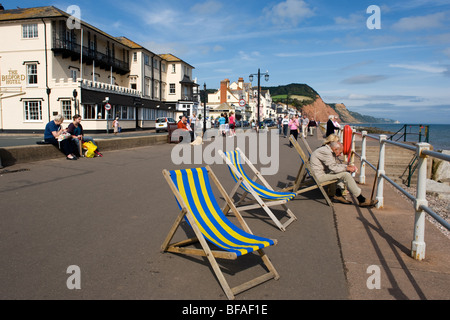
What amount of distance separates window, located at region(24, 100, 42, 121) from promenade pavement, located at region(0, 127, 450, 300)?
3008cm

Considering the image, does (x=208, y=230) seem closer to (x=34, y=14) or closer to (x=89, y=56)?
(x=34, y=14)

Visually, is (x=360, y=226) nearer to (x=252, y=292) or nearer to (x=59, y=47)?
(x=252, y=292)

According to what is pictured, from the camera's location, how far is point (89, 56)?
37.9 meters

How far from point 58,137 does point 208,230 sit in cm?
919

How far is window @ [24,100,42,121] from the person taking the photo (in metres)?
33.7

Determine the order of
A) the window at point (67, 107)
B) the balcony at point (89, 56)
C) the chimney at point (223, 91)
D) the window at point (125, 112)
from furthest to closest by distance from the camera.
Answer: the chimney at point (223, 91), the window at point (125, 112), the balcony at point (89, 56), the window at point (67, 107)

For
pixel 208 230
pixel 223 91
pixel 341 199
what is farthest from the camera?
pixel 223 91

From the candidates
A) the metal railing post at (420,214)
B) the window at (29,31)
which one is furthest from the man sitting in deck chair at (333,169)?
the window at (29,31)

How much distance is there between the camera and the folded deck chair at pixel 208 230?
127 inches

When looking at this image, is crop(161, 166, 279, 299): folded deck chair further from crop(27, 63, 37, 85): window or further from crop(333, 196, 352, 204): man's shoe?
crop(27, 63, 37, 85): window

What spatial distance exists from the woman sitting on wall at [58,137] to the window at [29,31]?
91.4 feet

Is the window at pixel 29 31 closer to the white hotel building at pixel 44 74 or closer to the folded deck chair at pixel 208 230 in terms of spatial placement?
the white hotel building at pixel 44 74

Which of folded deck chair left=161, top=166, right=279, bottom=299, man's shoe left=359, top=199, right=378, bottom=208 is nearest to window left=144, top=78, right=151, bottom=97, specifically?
man's shoe left=359, top=199, right=378, bottom=208

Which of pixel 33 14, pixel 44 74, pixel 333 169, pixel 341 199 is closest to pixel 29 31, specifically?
pixel 33 14
